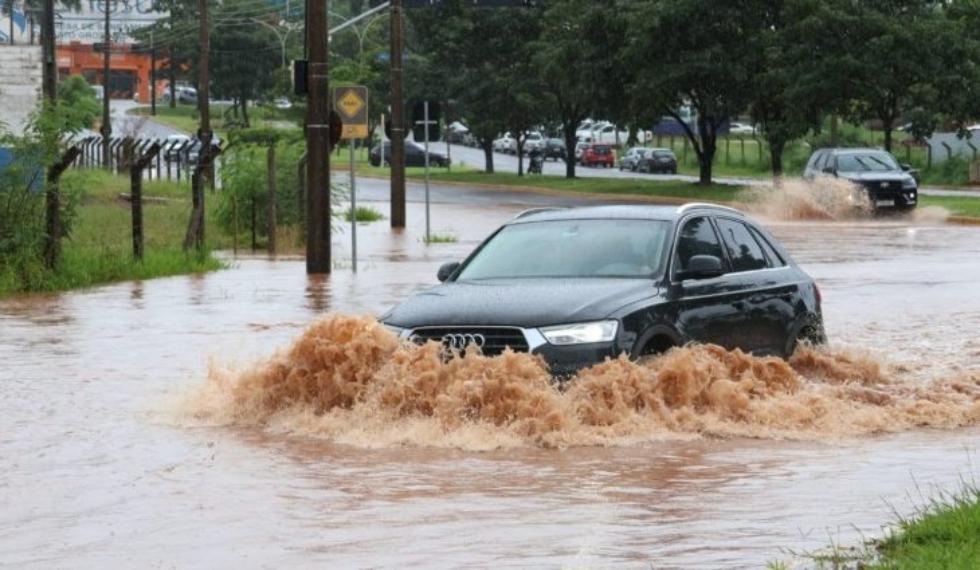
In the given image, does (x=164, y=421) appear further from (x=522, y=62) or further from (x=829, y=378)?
(x=522, y=62)

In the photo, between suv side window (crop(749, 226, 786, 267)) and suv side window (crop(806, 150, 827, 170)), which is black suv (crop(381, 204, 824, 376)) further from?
suv side window (crop(806, 150, 827, 170))

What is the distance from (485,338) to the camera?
1291 centimetres

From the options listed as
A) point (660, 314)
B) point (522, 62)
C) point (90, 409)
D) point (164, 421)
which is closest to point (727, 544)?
point (660, 314)

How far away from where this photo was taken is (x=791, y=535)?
929 centimetres

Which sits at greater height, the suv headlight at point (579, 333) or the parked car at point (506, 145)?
the parked car at point (506, 145)

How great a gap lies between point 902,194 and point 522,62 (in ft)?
131

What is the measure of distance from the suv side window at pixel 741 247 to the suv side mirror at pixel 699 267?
0.89m

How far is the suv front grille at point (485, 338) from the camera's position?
12.8m

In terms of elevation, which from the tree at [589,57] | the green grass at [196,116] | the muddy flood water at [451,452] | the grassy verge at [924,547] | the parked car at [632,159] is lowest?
the muddy flood water at [451,452]

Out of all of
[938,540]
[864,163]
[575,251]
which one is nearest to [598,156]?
[864,163]

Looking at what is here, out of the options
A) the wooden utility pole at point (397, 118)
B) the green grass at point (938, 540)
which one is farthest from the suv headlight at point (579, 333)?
the wooden utility pole at point (397, 118)

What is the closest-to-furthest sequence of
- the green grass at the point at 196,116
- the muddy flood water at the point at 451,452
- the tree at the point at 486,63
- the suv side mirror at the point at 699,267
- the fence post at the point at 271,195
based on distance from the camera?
the muddy flood water at the point at 451,452
the suv side mirror at the point at 699,267
the fence post at the point at 271,195
the tree at the point at 486,63
the green grass at the point at 196,116

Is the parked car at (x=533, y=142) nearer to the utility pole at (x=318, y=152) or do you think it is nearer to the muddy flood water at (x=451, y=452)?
the utility pole at (x=318, y=152)

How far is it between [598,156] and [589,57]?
122ft
